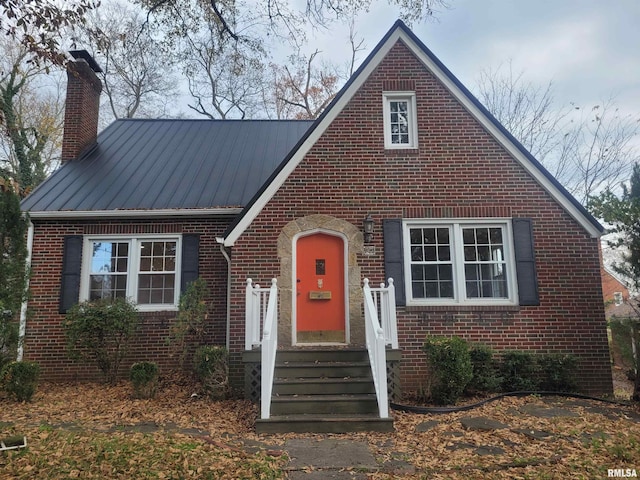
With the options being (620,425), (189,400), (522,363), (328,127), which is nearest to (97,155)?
(328,127)

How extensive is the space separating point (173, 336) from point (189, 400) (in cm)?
168

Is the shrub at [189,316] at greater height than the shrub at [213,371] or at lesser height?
greater

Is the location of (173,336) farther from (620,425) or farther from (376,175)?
(620,425)

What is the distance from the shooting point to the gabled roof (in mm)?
7980

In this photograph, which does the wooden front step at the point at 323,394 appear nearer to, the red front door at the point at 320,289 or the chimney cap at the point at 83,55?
the red front door at the point at 320,289

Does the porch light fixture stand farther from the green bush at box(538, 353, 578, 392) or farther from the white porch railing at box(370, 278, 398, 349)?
the green bush at box(538, 353, 578, 392)

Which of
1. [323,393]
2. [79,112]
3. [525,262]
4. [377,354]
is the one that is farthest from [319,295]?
[79,112]

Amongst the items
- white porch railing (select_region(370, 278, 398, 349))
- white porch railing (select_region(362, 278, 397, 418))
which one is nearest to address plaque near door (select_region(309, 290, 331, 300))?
white porch railing (select_region(370, 278, 398, 349))

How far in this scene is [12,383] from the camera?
6.94m

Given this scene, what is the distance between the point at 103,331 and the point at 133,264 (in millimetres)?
1583

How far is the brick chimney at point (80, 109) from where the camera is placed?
1112cm

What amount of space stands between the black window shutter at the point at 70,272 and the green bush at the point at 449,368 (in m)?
7.06

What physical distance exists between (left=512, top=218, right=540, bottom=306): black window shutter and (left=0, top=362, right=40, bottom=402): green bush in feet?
28.3

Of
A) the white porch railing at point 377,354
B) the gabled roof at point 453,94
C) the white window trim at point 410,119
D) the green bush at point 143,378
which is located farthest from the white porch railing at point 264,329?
the white window trim at point 410,119
